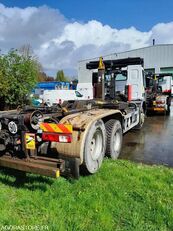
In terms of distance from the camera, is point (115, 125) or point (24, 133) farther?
point (115, 125)

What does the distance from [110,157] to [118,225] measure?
2597 millimetres

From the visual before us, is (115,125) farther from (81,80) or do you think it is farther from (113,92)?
(81,80)

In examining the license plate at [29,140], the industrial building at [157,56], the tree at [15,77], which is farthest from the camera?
the industrial building at [157,56]

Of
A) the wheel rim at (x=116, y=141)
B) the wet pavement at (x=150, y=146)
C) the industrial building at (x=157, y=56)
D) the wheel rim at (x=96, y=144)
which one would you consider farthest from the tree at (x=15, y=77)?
the industrial building at (x=157, y=56)

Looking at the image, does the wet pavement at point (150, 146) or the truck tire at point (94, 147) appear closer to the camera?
the truck tire at point (94, 147)

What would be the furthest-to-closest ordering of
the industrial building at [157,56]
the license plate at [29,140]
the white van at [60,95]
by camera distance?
the industrial building at [157,56] → the white van at [60,95] → the license plate at [29,140]

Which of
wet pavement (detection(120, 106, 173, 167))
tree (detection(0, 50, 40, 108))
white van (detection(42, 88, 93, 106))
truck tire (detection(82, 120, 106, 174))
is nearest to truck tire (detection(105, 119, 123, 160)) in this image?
wet pavement (detection(120, 106, 173, 167))

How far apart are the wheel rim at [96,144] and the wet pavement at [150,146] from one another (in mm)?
1601

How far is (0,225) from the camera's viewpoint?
9.78 feet

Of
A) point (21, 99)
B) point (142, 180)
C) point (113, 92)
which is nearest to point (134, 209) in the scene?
point (142, 180)

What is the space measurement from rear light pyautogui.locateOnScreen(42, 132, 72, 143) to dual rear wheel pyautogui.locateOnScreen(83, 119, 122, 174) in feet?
1.42

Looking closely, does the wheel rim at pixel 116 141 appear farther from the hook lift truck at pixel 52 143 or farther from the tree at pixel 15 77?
the tree at pixel 15 77

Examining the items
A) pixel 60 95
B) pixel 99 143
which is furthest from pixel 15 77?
pixel 99 143

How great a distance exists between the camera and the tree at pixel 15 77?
11.9 metres
